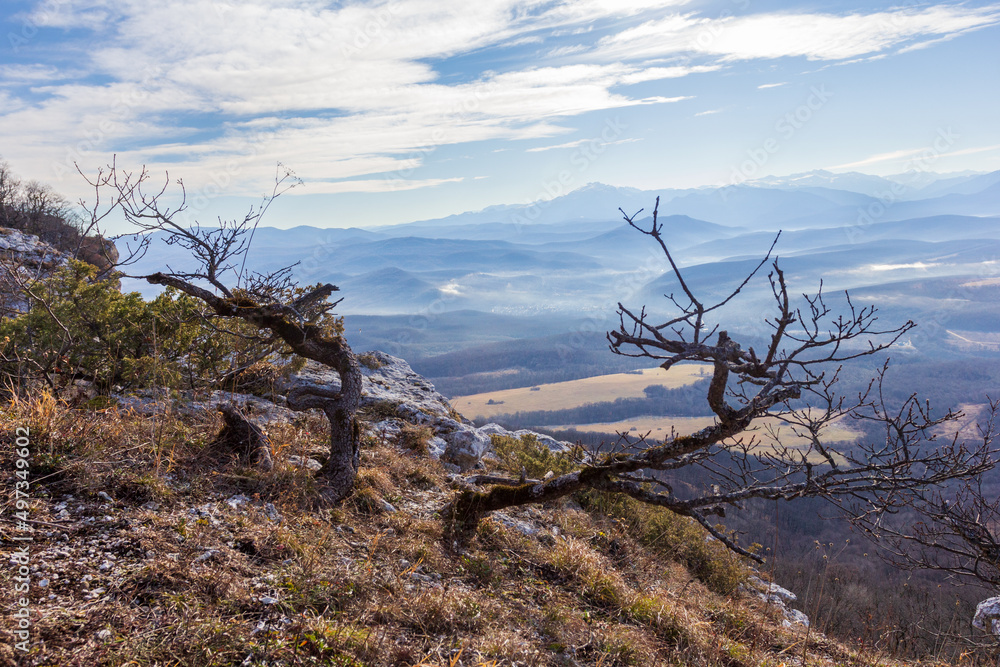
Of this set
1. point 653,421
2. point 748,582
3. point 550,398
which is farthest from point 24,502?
point 550,398

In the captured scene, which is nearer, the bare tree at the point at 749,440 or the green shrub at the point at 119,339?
the bare tree at the point at 749,440

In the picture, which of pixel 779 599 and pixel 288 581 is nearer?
pixel 288 581

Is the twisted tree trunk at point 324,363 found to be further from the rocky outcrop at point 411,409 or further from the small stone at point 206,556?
the rocky outcrop at point 411,409

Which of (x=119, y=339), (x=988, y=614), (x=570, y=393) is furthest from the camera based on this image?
(x=570, y=393)

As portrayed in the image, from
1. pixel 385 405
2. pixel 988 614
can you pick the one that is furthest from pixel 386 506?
pixel 988 614

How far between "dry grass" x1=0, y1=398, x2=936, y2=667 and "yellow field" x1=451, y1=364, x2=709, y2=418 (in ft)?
327

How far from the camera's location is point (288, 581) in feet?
15.3

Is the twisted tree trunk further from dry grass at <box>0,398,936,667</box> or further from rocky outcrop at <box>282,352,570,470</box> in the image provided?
rocky outcrop at <box>282,352,570,470</box>

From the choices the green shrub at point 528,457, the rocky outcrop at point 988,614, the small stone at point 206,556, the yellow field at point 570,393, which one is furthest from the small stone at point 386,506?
the yellow field at point 570,393

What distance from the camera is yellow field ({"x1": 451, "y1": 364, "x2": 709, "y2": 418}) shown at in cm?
12059

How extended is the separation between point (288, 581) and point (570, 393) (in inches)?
5370

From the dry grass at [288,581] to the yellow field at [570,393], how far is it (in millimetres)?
99634

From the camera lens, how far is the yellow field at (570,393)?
12059 centimetres

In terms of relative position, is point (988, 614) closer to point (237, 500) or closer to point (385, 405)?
point (385, 405)
